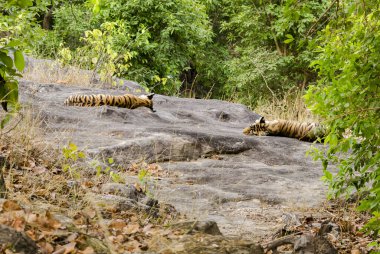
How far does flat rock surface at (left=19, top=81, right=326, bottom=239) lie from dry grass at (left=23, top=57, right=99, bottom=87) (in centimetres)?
144

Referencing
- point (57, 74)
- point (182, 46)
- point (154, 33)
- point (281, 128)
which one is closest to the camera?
point (281, 128)

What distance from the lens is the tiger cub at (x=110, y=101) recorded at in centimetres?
1037

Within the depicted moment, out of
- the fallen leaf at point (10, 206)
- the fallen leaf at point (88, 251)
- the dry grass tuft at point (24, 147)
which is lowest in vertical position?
the dry grass tuft at point (24, 147)

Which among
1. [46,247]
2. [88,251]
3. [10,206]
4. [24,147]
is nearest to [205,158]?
[24,147]

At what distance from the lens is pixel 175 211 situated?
5.45 m

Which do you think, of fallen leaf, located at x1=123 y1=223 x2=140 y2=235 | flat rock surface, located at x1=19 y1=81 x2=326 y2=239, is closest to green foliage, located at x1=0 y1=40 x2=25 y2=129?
fallen leaf, located at x1=123 y1=223 x2=140 y2=235

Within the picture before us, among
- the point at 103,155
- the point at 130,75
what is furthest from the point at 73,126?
the point at 130,75

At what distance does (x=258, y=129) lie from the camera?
1073 centimetres

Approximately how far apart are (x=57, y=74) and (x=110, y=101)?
9.81ft

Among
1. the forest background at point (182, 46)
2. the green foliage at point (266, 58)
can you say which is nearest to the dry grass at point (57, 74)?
the forest background at point (182, 46)

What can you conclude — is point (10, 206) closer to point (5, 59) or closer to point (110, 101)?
point (5, 59)

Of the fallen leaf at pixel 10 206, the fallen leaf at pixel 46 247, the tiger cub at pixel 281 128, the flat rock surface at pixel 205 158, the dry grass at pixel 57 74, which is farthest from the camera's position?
the dry grass at pixel 57 74

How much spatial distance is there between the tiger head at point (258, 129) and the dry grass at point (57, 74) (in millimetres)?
4582

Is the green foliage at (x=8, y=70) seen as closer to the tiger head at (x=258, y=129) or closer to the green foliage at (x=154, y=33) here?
the tiger head at (x=258, y=129)
